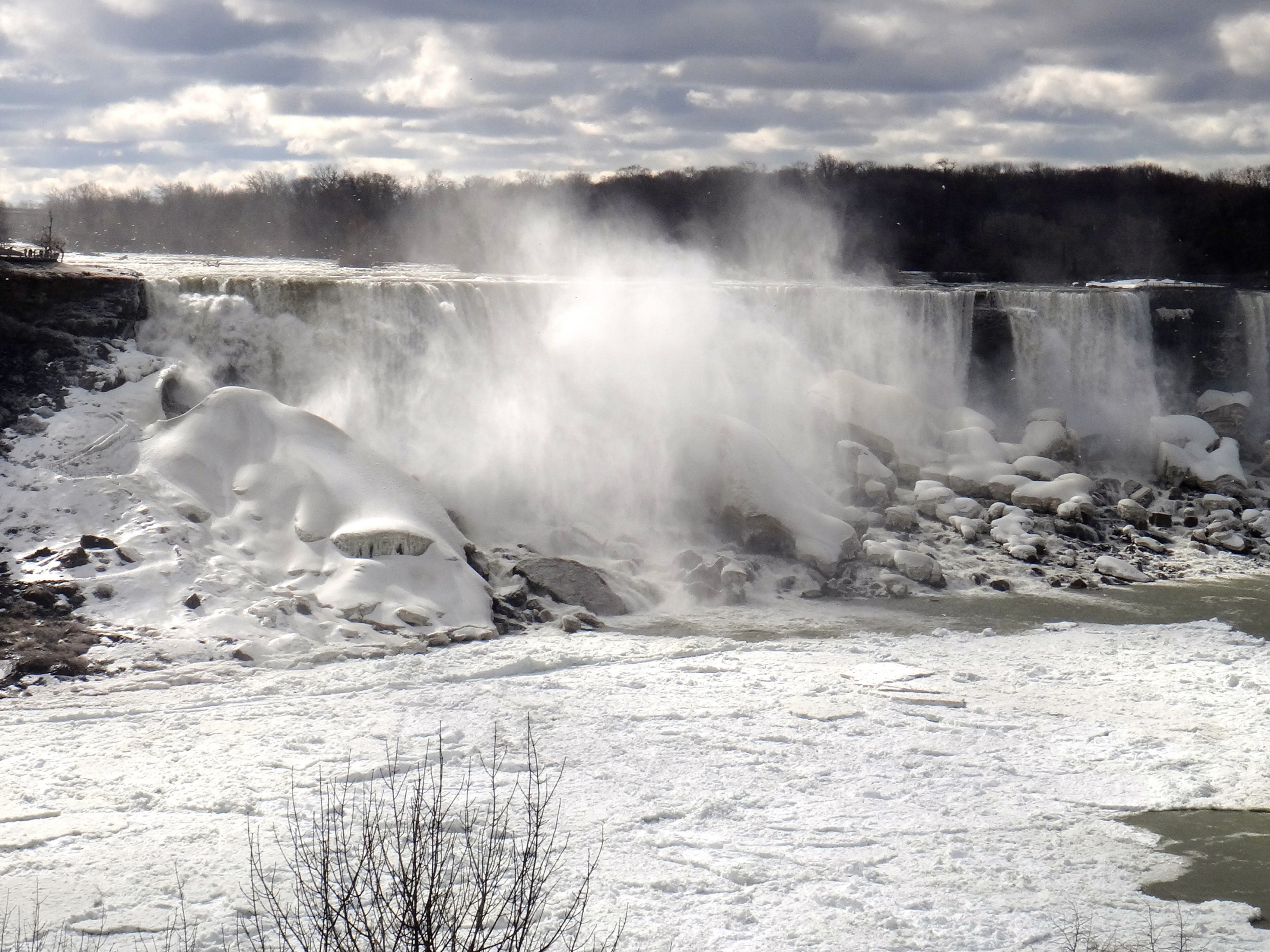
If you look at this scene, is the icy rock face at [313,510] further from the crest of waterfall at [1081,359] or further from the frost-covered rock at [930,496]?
the crest of waterfall at [1081,359]

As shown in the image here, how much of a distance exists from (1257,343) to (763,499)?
1768cm

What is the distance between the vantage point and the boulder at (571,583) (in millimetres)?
15008

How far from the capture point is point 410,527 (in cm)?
1461

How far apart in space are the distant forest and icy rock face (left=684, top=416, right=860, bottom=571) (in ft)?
69.8

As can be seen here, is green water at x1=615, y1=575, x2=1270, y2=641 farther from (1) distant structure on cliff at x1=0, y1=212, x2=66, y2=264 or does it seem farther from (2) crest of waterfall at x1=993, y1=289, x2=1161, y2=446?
(1) distant structure on cliff at x1=0, y1=212, x2=66, y2=264

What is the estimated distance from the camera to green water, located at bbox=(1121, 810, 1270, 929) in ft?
25.7

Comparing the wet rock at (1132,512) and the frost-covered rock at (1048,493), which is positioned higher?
the frost-covered rock at (1048,493)

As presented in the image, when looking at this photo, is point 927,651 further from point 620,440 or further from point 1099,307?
point 1099,307

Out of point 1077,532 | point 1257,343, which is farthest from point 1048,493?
point 1257,343

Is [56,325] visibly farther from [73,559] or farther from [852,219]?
[852,219]

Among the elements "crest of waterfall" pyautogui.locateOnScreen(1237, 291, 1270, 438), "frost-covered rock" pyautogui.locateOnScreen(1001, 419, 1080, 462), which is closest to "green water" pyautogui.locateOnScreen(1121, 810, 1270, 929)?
"frost-covered rock" pyautogui.locateOnScreen(1001, 419, 1080, 462)

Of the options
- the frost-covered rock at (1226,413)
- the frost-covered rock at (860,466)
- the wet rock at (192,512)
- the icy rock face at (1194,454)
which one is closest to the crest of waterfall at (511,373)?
the frost-covered rock at (860,466)

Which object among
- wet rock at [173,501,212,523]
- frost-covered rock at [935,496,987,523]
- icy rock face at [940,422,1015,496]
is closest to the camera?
wet rock at [173,501,212,523]

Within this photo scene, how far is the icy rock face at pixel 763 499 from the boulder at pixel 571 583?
2.94m
